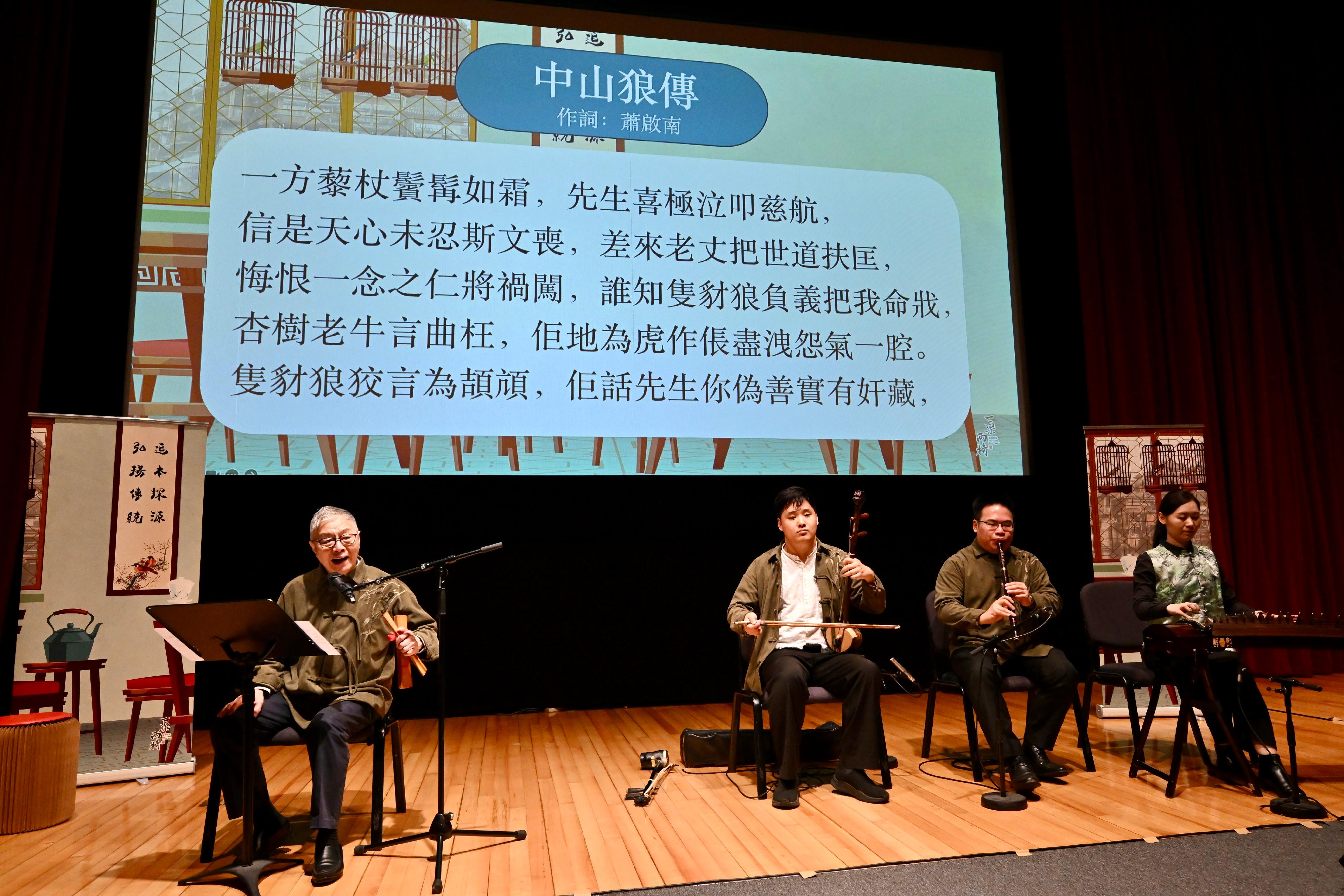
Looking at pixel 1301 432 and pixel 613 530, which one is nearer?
pixel 613 530

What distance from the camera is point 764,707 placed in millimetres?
3273

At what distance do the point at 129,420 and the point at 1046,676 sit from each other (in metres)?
3.90

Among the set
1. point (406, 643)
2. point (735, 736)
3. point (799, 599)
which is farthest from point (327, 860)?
point (799, 599)

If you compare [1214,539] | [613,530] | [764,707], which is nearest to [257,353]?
[613,530]

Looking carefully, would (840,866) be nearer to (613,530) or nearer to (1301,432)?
(613,530)

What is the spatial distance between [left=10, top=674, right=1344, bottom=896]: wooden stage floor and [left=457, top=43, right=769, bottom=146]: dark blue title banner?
3.23m

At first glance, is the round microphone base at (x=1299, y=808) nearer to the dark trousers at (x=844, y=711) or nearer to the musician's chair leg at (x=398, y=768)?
the dark trousers at (x=844, y=711)

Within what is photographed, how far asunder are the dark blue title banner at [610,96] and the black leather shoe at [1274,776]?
12.5 feet

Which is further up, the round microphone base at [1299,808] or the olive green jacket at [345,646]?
the olive green jacket at [345,646]

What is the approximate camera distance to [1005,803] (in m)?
2.95

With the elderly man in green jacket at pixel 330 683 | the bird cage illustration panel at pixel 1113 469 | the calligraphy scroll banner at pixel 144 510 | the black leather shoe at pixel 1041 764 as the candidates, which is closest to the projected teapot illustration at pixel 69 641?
the calligraphy scroll banner at pixel 144 510

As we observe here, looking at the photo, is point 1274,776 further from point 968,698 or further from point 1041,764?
point 968,698

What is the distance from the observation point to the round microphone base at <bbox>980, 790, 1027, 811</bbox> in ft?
9.68

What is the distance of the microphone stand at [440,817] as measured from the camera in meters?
2.41
